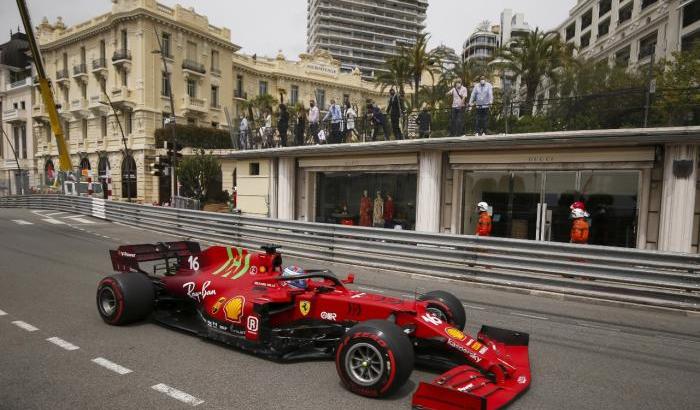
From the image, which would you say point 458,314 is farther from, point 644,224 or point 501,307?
point 644,224

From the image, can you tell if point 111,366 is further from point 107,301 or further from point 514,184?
point 514,184

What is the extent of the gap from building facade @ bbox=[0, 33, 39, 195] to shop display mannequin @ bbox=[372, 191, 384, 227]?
57.5 m

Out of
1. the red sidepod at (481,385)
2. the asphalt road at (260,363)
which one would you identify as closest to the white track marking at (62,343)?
the asphalt road at (260,363)

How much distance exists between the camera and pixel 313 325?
4.77 m

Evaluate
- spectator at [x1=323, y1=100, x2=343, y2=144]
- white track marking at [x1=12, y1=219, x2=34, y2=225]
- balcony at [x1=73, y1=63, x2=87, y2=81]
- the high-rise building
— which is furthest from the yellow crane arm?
the high-rise building

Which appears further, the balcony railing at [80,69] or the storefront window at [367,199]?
the balcony railing at [80,69]

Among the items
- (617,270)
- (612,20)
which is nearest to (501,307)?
(617,270)

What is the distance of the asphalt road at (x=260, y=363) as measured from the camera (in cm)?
380

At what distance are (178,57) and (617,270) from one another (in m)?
45.3

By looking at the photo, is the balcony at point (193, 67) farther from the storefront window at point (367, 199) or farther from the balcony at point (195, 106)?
the storefront window at point (367, 199)

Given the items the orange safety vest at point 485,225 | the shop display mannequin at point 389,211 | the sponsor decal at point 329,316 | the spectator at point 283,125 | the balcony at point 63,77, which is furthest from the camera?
the balcony at point 63,77

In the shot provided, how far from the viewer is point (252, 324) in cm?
469

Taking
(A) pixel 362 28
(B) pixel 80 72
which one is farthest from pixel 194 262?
(A) pixel 362 28

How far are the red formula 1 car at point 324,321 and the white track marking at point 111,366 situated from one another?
36.2 inches
